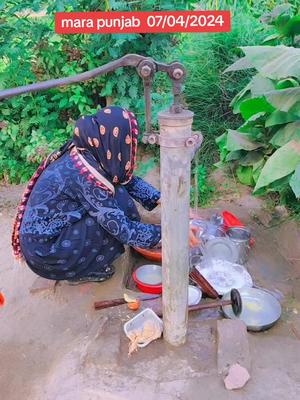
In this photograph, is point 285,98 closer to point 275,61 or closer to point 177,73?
point 275,61

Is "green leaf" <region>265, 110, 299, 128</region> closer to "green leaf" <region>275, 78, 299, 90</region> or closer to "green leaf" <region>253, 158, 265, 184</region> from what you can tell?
"green leaf" <region>275, 78, 299, 90</region>

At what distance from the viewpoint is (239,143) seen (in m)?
3.21

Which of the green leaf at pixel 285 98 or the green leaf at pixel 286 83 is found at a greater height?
the green leaf at pixel 286 83

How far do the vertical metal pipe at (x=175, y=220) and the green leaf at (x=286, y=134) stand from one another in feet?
4.62

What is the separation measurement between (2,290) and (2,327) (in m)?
0.34

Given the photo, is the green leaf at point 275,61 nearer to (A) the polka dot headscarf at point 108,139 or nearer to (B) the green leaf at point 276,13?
(A) the polka dot headscarf at point 108,139

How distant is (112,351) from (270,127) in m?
2.00

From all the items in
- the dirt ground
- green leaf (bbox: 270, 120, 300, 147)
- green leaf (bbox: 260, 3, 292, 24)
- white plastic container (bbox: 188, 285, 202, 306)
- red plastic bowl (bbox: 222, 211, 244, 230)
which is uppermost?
green leaf (bbox: 260, 3, 292, 24)

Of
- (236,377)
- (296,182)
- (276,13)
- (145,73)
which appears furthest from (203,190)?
Result: (145,73)

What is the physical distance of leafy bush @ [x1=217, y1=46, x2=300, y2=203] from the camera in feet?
8.34

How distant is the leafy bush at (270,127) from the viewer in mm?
2541

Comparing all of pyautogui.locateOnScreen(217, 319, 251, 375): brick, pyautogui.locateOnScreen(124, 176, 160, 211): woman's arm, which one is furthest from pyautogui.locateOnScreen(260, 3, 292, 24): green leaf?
pyautogui.locateOnScreen(217, 319, 251, 375): brick

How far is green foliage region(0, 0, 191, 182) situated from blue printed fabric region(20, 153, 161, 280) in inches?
56.5

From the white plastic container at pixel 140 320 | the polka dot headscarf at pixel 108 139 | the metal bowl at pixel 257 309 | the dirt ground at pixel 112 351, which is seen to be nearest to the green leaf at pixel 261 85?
the dirt ground at pixel 112 351
